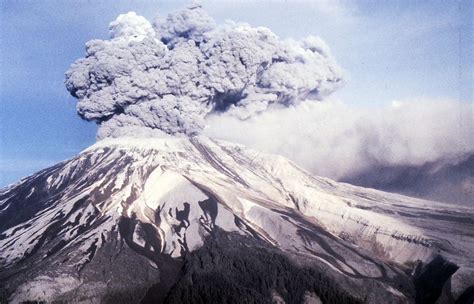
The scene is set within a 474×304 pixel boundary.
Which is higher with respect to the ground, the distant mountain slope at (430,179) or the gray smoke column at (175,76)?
the gray smoke column at (175,76)

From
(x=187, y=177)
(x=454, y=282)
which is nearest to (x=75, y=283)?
(x=187, y=177)

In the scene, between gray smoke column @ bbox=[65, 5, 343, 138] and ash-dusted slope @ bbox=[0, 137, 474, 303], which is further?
gray smoke column @ bbox=[65, 5, 343, 138]

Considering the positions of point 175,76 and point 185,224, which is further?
point 175,76

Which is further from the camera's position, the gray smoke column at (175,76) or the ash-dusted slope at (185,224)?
the gray smoke column at (175,76)

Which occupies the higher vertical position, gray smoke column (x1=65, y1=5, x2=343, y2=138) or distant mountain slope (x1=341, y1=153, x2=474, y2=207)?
gray smoke column (x1=65, y1=5, x2=343, y2=138)
